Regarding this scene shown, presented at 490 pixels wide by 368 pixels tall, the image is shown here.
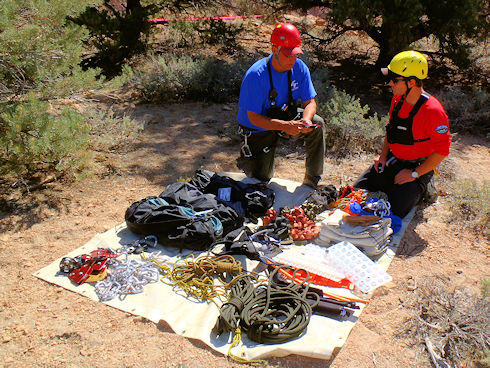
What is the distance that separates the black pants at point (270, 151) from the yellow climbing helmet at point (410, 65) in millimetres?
1010

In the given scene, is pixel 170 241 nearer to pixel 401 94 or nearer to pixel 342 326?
pixel 342 326

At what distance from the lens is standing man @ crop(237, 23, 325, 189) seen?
3.91 meters

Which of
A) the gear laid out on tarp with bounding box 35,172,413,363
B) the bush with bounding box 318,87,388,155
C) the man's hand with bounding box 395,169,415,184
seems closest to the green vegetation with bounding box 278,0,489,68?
the bush with bounding box 318,87,388,155

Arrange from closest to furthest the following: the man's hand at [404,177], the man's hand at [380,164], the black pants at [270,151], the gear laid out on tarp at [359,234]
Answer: the gear laid out on tarp at [359,234], the man's hand at [404,177], the man's hand at [380,164], the black pants at [270,151]

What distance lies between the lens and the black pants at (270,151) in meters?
4.32

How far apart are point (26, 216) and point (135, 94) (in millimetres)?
3502

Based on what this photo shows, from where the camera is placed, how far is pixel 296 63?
4168 mm

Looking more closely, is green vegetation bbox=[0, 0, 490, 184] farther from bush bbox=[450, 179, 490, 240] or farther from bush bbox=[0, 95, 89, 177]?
bush bbox=[450, 179, 490, 240]

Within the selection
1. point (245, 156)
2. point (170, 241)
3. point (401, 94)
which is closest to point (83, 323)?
point (170, 241)

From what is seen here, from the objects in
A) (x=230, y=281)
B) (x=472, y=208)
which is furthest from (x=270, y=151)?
(x=472, y=208)

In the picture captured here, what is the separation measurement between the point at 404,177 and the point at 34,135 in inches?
131

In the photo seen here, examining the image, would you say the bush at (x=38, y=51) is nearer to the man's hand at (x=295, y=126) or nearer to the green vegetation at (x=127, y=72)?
the green vegetation at (x=127, y=72)

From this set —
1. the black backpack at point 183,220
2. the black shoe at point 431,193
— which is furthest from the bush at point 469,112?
the black backpack at point 183,220

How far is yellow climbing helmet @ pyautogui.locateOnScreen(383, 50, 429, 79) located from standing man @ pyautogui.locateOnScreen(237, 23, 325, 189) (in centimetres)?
83
